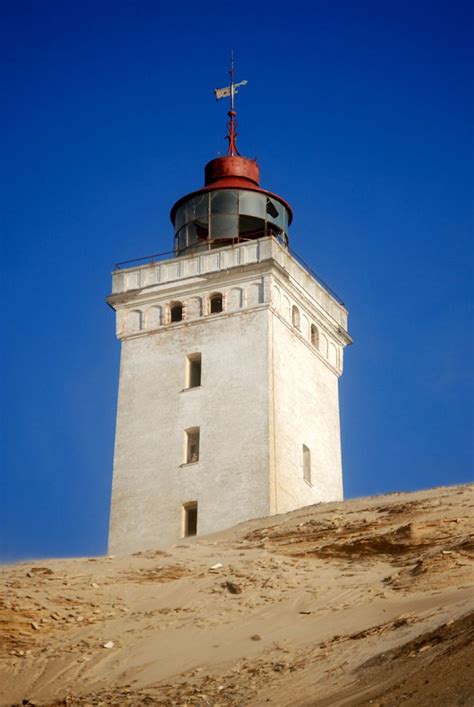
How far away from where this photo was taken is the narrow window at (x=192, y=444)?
40562 millimetres

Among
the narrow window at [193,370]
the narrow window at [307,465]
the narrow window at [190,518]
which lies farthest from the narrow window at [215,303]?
the narrow window at [190,518]

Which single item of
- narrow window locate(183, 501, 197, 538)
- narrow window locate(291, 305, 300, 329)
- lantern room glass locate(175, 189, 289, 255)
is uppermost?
lantern room glass locate(175, 189, 289, 255)

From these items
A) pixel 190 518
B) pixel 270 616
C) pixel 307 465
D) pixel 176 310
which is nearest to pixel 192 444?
pixel 190 518

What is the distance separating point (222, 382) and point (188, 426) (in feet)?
5.15

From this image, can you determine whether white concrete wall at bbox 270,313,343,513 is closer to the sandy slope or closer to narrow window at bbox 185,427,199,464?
narrow window at bbox 185,427,199,464

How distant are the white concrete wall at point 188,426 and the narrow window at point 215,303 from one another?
422mm

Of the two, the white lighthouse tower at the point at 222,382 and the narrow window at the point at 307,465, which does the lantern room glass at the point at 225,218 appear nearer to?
the white lighthouse tower at the point at 222,382

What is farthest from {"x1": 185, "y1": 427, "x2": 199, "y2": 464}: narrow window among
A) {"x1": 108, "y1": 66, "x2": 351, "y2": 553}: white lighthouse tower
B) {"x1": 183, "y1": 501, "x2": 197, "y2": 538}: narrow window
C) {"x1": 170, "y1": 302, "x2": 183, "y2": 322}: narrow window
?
{"x1": 170, "y1": 302, "x2": 183, "y2": 322}: narrow window

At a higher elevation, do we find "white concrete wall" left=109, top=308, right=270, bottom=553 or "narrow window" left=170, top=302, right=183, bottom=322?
"narrow window" left=170, top=302, right=183, bottom=322

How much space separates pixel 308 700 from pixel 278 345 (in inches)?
929

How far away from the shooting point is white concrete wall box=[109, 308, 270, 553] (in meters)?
39.1

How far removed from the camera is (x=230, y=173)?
47.5 metres

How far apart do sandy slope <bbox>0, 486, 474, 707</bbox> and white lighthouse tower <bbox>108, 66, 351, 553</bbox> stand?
26.2 ft

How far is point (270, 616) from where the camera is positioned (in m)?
24.0
